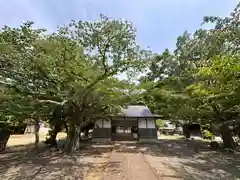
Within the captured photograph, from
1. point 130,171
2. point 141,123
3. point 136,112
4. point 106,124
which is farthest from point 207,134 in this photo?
point 130,171

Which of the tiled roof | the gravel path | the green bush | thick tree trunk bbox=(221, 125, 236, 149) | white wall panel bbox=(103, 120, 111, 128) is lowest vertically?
the gravel path

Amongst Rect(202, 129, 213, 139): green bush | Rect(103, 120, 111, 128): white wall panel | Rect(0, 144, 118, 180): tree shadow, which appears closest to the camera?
Rect(0, 144, 118, 180): tree shadow

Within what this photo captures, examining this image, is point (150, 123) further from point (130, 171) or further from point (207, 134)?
point (130, 171)

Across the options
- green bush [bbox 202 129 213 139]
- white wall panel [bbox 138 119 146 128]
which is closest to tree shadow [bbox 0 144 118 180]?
white wall panel [bbox 138 119 146 128]

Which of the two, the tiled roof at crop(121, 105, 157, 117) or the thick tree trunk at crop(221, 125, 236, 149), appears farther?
the tiled roof at crop(121, 105, 157, 117)

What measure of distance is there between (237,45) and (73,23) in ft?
18.7

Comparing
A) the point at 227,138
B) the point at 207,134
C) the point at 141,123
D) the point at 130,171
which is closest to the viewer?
the point at 130,171

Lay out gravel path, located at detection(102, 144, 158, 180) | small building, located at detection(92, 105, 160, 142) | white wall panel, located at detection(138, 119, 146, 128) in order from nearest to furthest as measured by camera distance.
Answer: gravel path, located at detection(102, 144, 158, 180), small building, located at detection(92, 105, 160, 142), white wall panel, located at detection(138, 119, 146, 128)

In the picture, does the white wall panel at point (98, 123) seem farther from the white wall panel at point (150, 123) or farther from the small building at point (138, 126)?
the white wall panel at point (150, 123)

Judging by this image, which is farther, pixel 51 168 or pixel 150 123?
pixel 150 123

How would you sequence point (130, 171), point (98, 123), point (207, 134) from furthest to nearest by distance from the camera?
point (207, 134) < point (98, 123) < point (130, 171)

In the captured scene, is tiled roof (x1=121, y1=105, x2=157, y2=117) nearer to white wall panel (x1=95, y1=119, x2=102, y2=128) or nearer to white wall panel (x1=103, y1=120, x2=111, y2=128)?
white wall panel (x1=103, y1=120, x2=111, y2=128)

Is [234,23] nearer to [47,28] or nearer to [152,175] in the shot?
[152,175]

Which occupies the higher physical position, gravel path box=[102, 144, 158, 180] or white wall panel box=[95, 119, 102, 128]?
white wall panel box=[95, 119, 102, 128]
